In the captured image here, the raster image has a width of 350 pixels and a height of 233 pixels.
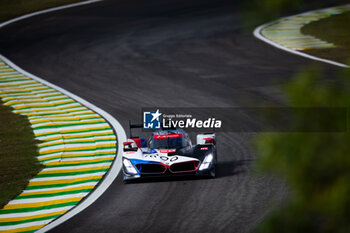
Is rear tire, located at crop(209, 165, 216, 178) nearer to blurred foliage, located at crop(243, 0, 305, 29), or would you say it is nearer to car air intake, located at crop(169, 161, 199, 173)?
car air intake, located at crop(169, 161, 199, 173)

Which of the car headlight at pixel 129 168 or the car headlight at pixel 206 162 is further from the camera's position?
the car headlight at pixel 129 168

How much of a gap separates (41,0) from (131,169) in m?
33.7

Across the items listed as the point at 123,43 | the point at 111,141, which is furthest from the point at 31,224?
the point at 123,43

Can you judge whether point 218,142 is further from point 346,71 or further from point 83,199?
point 346,71

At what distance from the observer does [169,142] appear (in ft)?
42.1

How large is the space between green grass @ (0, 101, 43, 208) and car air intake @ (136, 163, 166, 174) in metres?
2.73

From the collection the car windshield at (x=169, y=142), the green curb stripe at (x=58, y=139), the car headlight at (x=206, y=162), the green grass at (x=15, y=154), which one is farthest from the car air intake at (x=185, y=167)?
the green grass at (x=15, y=154)

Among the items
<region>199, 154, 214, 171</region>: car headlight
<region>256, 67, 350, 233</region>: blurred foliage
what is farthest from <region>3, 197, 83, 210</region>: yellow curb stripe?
<region>256, 67, 350, 233</region>: blurred foliage

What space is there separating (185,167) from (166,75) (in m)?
12.4

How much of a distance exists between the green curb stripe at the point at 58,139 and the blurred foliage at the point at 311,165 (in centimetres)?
864

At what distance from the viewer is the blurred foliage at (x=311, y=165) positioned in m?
2.21

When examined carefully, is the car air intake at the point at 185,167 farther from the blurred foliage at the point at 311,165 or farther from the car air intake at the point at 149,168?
the blurred foliage at the point at 311,165

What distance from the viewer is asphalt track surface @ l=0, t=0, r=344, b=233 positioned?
9844 millimetres

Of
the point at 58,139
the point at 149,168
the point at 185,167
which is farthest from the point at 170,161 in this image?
the point at 58,139
